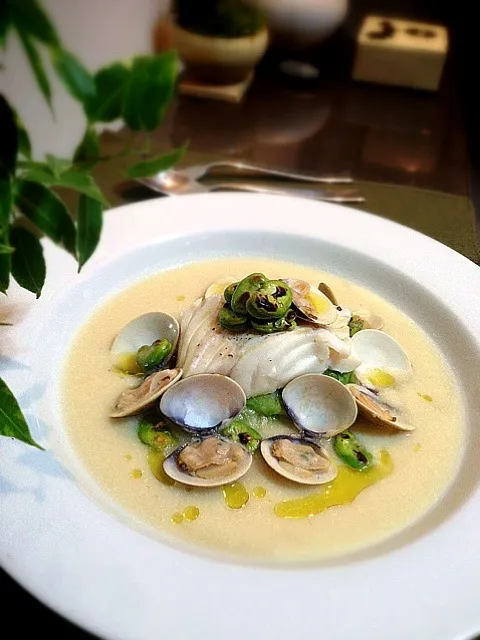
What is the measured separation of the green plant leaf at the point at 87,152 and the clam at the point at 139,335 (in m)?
0.52

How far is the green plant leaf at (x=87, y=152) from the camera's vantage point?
0.48 metres

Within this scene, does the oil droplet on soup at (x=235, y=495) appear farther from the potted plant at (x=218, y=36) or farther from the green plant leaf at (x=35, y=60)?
the potted plant at (x=218, y=36)

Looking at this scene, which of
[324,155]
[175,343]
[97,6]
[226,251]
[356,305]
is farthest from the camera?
[324,155]

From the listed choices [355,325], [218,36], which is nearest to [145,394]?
[355,325]

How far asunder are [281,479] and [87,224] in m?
0.47

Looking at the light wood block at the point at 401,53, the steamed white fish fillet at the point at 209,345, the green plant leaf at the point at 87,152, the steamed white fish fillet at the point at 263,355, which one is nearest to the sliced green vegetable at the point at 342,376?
the steamed white fish fillet at the point at 263,355

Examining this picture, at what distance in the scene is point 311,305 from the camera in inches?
37.3

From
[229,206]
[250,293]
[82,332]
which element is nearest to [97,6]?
[229,206]

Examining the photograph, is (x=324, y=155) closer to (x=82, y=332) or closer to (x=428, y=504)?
(x=82, y=332)

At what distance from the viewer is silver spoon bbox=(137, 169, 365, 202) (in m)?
1.44

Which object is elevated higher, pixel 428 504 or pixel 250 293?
pixel 250 293

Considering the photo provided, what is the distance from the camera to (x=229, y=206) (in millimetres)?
1279

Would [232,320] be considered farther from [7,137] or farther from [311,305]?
[7,137]

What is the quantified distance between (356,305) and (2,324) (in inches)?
24.2
